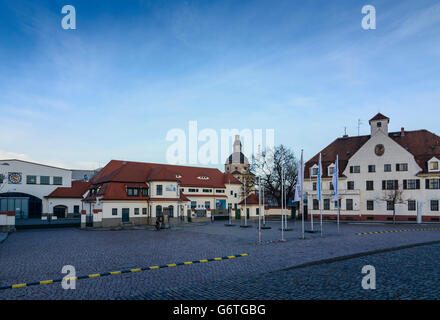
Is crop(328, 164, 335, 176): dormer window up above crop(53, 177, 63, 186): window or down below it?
above

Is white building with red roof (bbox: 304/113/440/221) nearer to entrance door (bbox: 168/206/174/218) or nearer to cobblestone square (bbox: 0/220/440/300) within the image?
entrance door (bbox: 168/206/174/218)

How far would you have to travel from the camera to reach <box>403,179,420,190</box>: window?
152 feet

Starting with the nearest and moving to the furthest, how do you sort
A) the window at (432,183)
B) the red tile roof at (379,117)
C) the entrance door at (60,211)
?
the window at (432,183), the red tile roof at (379,117), the entrance door at (60,211)

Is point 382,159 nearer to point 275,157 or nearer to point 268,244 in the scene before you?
point 275,157

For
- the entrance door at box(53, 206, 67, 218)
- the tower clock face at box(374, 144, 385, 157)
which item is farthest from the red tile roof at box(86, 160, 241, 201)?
the tower clock face at box(374, 144, 385, 157)

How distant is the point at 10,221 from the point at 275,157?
39.3 meters

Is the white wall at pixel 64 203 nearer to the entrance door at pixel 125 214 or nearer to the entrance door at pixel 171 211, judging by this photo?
the entrance door at pixel 125 214

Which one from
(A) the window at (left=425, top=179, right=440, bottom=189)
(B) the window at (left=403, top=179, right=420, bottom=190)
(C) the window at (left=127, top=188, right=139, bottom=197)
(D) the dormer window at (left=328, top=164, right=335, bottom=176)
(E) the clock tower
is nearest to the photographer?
(A) the window at (left=425, top=179, right=440, bottom=189)

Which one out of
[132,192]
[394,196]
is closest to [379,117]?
[394,196]

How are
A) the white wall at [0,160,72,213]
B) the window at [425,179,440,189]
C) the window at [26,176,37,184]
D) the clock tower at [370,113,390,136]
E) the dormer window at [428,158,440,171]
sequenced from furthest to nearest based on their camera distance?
1. the window at [26,176,37,184]
2. the white wall at [0,160,72,213]
3. the clock tower at [370,113,390,136]
4. the window at [425,179,440,189]
5. the dormer window at [428,158,440,171]

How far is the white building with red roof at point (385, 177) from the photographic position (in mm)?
45531

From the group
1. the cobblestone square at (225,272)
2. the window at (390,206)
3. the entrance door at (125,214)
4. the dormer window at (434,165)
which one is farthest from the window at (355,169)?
the entrance door at (125,214)

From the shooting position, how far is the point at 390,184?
48094 millimetres

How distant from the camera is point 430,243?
2291 centimetres
